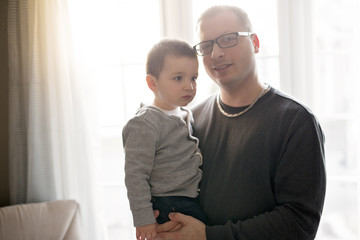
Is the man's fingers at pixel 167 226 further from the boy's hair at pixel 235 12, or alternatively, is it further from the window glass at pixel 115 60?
the window glass at pixel 115 60

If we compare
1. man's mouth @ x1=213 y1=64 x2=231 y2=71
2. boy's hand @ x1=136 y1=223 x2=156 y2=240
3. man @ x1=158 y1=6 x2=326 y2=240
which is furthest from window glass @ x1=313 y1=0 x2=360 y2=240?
boy's hand @ x1=136 y1=223 x2=156 y2=240

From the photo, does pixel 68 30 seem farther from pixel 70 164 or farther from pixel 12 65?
pixel 70 164

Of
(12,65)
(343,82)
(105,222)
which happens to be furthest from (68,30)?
(343,82)

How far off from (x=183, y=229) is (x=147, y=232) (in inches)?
5.5

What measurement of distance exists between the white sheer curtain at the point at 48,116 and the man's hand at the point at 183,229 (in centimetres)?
99

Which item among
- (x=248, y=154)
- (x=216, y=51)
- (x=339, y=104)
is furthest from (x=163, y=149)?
(x=339, y=104)

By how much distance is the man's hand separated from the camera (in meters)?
1.36

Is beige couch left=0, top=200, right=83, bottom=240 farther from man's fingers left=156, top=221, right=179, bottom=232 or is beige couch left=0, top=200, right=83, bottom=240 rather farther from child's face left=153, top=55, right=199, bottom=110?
child's face left=153, top=55, right=199, bottom=110

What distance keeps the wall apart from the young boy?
138 centimetres

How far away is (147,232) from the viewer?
1.33 metres

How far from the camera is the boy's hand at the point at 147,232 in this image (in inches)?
52.0

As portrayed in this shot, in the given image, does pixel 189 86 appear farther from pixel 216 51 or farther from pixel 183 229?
pixel 183 229

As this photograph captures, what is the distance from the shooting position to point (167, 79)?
1.40 m

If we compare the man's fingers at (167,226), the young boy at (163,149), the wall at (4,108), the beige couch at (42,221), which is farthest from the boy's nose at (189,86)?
the wall at (4,108)
